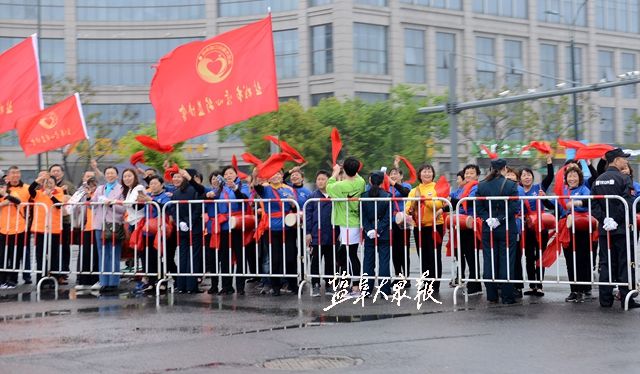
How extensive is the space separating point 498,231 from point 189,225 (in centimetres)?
430

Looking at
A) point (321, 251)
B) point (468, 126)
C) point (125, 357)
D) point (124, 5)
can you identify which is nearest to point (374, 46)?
point (468, 126)

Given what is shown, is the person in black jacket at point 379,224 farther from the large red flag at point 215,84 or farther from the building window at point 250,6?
the building window at point 250,6

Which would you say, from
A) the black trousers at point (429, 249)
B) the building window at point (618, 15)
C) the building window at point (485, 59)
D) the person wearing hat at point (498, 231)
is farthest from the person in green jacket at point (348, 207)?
the building window at point (618, 15)

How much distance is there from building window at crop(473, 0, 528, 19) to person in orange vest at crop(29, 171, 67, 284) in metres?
41.3

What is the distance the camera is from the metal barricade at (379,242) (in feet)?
42.0

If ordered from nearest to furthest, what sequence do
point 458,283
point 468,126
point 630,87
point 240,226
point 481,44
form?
point 458,283 → point 240,226 → point 468,126 → point 481,44 → point 630,87

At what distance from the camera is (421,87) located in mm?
49500

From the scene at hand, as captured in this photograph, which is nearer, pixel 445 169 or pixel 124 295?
pixel 124 295

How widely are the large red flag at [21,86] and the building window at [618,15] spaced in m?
47.4

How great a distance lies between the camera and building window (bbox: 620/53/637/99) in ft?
199

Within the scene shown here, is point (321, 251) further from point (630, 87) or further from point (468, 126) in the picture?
point (630, 87)

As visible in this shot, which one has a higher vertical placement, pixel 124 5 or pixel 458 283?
pixel 124 5

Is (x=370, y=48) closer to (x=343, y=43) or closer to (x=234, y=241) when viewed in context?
A: (x=343, y=43)

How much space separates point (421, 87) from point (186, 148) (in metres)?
11.9
